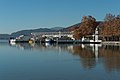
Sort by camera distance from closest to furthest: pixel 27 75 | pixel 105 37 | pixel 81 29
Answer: pixel 27 75 → pixel 105 37 → pixel 81 29

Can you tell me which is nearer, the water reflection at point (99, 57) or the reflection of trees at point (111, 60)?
the reflection of trees at point (111, 60)

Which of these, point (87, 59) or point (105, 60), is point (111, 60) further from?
point (87, 59)

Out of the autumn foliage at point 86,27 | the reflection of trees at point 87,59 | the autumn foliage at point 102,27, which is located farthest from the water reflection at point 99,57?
the autumn foliage at point 86,27

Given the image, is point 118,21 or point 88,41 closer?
point 118,21

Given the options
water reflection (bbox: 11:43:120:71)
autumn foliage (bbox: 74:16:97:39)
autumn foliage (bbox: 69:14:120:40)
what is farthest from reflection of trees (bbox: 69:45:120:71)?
autumn foliage (bbox: 74:16:97:39)

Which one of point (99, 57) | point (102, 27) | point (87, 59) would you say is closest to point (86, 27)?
point (102, 27)

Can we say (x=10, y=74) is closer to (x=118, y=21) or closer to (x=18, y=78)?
(x=18, y=78)

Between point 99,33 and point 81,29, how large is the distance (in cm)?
559

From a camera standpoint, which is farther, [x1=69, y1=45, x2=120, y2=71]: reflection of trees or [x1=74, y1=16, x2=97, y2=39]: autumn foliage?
[x1=74, y1=16, x2=97, y2=39]: autumn foliage

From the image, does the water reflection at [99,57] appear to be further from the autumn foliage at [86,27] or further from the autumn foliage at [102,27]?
the autumn foliage at [86,27]

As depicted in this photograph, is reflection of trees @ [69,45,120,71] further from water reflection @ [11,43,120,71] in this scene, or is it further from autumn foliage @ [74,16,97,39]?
autumn foliage @ [74,16,97,39]

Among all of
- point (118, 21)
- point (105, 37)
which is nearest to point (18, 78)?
point (118, 21)

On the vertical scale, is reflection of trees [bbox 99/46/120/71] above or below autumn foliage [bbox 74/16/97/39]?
below

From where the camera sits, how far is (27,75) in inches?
782
